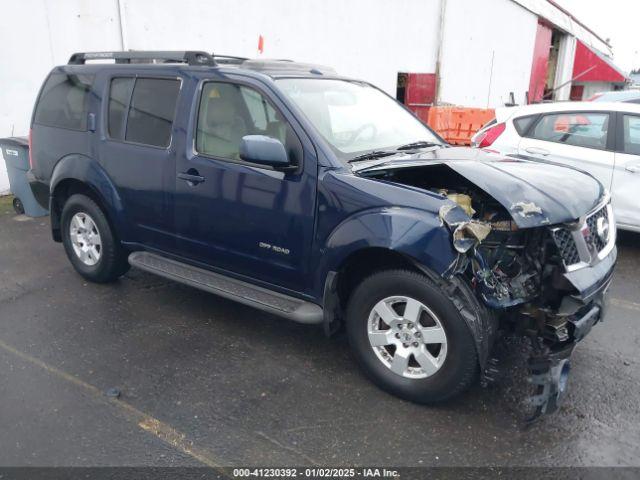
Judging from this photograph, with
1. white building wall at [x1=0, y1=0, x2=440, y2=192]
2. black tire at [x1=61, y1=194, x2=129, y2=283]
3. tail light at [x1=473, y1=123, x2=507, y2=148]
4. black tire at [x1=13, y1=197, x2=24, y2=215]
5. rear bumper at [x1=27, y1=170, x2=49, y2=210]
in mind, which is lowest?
black tire at [x1=13, y1=197, x2=24, y2=215]

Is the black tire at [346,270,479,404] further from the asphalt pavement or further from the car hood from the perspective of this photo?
the car hood

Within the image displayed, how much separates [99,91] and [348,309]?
289cm

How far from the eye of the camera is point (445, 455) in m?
2.80

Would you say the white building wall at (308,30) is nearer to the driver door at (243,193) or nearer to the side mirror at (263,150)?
the driver door at (243,193)

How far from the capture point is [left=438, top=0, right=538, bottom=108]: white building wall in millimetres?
17781

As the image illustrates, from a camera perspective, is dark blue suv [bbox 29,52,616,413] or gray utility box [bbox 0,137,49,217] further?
gray utility box [bbox 0,137,49,217]

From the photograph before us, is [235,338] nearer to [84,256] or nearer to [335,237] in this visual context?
[335,237]

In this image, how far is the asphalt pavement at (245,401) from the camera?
2818 mm

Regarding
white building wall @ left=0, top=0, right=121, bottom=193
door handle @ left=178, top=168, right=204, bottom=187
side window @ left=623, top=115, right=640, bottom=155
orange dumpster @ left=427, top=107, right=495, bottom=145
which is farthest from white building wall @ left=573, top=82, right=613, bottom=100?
door handle @ left=178, top=168, right=204, bottom=187

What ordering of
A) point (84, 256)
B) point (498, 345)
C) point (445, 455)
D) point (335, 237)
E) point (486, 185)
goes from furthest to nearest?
point (84, 256) < point (498, 345) < point (335, 237) < point (486, 185) < point (445, 455)

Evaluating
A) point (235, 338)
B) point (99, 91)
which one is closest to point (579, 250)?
point (235, 338)

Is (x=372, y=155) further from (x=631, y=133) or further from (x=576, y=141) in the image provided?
(x=631, y=133)

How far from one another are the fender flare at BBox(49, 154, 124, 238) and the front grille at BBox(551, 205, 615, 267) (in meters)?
3.27

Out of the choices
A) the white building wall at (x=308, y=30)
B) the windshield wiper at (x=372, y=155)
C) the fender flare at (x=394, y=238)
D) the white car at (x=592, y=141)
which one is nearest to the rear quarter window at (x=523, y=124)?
the white car at (x=592, y=141)
